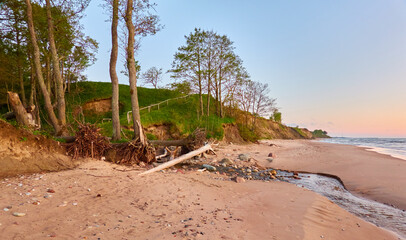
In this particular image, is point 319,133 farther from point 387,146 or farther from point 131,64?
point 131,64

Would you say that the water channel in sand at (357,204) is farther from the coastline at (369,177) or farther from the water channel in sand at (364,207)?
the coastline at (369,177)

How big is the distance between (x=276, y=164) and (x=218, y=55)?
18.3m

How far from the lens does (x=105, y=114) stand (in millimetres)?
31453

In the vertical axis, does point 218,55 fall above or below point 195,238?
above

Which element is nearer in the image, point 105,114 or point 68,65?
point 68,65

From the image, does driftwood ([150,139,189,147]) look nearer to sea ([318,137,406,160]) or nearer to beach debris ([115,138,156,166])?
beach debris ([115,138,156,166])

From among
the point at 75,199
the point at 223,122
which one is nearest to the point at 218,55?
the point at 223,122

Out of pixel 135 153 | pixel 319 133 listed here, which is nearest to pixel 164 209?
pixel 135 153

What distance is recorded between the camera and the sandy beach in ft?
11.7

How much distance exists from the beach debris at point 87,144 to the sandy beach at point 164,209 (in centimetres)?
168

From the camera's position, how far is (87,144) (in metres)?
9.26

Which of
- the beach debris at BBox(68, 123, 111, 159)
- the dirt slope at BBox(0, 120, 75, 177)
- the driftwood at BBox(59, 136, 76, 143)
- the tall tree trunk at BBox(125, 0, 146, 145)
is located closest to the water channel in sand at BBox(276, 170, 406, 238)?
the tall tree trunk at BBox(125, 0, 146, 145)

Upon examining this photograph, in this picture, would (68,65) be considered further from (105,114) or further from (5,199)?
(5,199)

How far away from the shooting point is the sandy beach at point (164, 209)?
357cm
